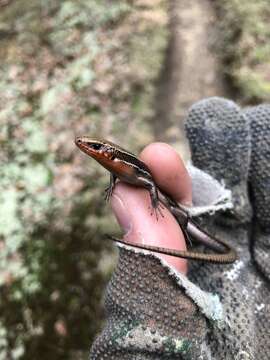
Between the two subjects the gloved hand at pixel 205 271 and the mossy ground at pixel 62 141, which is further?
the mossy ground at pixel 62 141

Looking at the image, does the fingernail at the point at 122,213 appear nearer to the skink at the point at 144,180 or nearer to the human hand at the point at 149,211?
the human hand at the point at 149,211

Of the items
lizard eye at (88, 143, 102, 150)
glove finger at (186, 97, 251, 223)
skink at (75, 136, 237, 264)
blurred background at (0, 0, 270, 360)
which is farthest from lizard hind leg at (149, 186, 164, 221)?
blurred background at (0, 0, 270, 360)

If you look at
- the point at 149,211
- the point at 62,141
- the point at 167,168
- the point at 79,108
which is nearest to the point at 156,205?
the point at 149,211

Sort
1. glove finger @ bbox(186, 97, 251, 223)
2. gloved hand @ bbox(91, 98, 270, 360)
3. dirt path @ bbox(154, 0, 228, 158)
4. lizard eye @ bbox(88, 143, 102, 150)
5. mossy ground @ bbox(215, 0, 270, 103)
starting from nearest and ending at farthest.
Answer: gloved hand @ bbox(91, 98, 270, 360) → lizard eye @ bbox(88, 143, 102, 150) → glove finger @ bbox(186, 97, 251, 223) → dirt path @ bbox(154, 0, 228, 158) → mossy ground @ bbox(215, 0, 270, 103)

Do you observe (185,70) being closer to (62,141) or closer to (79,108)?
(79,108)

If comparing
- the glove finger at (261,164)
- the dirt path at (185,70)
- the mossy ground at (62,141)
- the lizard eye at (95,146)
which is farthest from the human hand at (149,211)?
the dirt path at (185,70)

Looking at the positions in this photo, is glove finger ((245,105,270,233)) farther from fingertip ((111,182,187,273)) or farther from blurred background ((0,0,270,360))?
blurred background ((0,0,270,360))
